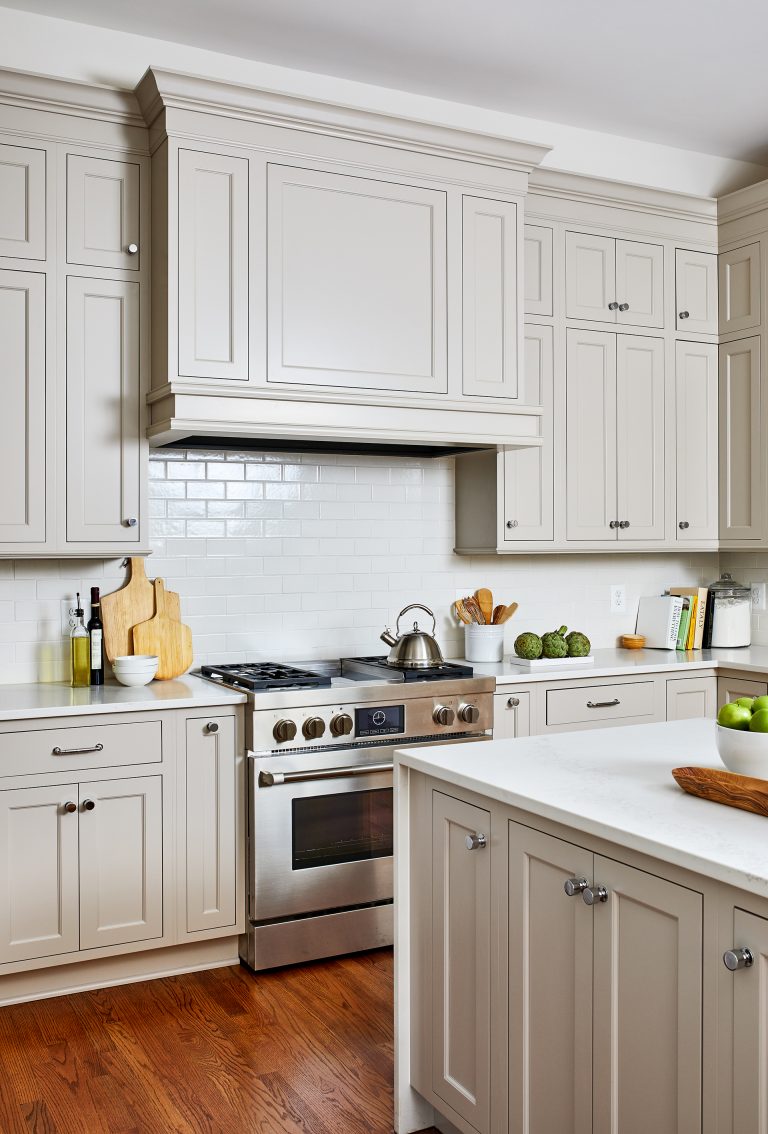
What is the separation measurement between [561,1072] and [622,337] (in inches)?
135

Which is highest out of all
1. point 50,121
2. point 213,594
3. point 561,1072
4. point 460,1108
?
point 50,121

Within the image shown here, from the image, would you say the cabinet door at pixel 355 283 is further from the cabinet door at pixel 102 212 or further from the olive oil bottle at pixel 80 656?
the olive oil bottle at pixel 80 656

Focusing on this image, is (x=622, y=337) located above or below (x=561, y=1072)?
above

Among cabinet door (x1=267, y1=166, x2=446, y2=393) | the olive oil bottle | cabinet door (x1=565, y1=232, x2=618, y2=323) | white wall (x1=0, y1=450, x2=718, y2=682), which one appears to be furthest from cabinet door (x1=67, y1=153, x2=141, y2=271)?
cabinet door (x1=565, y1=232, x2=618, y2=323)

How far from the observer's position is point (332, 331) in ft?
11.9

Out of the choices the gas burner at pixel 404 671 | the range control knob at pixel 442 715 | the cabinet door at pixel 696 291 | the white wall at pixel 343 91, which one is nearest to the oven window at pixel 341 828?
the range control knob at pixel 442 715

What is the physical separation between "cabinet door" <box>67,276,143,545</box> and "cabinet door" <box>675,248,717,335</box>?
2583 millimetres

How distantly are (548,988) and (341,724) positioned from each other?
65.7 inches

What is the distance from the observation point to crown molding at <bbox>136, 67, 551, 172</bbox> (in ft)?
10.9

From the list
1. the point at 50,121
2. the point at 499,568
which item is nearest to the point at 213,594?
the point at 499,568

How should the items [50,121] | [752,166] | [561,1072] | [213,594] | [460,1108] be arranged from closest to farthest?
1. [561,1072]
2. [460,1108]
3. [50,121]
4. [213,594]
5. [752,166]

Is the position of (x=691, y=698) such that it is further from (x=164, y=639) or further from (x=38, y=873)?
(x=38, y=873)

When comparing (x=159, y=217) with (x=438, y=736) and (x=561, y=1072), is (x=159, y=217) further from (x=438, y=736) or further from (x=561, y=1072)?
(x=561, y=1072)

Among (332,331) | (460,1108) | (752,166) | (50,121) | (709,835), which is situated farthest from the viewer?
(752,166)
